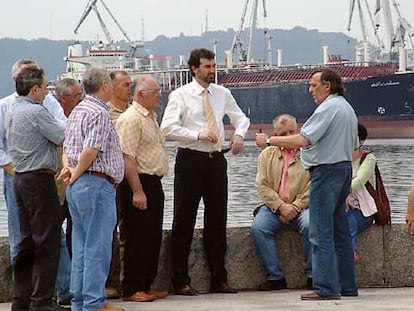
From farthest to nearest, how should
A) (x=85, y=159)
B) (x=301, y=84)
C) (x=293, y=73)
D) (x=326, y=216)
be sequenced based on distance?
(x=293, y=73) → (x=301, y=84) → (x=326, y=216) → (x=85, y=159)

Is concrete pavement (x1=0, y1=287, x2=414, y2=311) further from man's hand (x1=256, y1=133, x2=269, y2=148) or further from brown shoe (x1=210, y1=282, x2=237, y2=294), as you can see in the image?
man's hand (x1=256, y1=133, x2=269, y2=148)

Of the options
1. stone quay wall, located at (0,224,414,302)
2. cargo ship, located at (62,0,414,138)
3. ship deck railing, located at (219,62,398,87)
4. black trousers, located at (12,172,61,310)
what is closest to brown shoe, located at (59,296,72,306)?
black trousers, located at (12,172,61,310)

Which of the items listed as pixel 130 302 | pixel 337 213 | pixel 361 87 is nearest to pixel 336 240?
pixel 337 213

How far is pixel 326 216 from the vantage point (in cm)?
579

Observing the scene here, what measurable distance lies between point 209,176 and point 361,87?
Result: 63.4m

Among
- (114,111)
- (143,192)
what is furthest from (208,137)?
(114,111)

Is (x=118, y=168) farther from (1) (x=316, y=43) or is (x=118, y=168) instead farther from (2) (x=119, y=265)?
(1) (x=316, y=43)

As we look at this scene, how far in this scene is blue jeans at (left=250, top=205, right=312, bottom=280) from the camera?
6266 millimetres

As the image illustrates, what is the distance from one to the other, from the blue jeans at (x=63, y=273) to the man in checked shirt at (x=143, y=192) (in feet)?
1.17

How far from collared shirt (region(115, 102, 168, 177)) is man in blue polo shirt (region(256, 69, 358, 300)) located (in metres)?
0.56

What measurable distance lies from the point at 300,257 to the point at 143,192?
1.22m

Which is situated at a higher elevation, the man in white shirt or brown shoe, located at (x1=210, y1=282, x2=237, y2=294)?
the man in white shirt

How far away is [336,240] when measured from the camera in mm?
5957

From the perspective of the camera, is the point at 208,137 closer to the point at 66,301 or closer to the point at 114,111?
the point at 114,111
